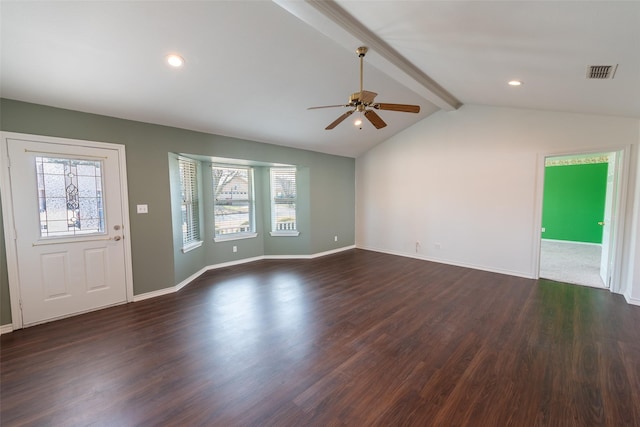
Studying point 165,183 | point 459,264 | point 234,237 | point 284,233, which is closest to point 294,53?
point 165,183

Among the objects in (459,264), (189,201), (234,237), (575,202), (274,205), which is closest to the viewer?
(189,201)

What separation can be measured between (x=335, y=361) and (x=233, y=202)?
4.01 m

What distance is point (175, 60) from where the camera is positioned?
256 centimetres

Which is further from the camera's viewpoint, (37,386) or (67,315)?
(67,315)

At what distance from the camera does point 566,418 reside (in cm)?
172

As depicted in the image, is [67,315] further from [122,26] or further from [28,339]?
[122,26]

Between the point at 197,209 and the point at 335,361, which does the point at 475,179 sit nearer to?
the point at 335,361

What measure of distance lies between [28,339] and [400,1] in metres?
4.73

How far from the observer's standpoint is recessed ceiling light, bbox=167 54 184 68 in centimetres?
252

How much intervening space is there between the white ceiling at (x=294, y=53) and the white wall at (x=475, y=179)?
0.60 meters

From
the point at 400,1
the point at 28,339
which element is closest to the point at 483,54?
the point at 400,1

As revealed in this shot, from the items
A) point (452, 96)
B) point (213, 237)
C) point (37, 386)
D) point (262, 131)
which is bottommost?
point (37, 386)

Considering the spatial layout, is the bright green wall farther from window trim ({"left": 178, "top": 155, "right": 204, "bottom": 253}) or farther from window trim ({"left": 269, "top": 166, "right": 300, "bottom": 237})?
window trim ({"left": 178, "top": 155, "right": 204, "bottom": 253})

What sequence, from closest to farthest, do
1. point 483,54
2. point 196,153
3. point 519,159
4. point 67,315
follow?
point 483,54 → point 67,315 → point 196,153 → point 519,159
